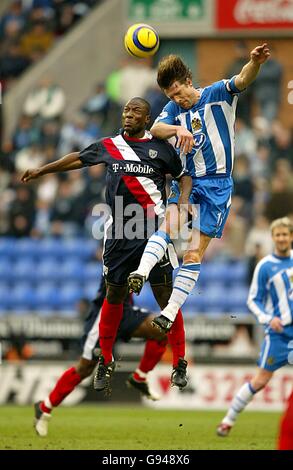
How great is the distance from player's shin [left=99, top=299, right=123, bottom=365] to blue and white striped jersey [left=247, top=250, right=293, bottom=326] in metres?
2.27

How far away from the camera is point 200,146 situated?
34.8ft

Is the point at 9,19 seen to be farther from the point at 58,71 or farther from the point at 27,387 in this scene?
the point at 27,387

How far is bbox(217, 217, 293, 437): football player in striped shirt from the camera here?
41.3ft

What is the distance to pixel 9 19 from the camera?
23.4m

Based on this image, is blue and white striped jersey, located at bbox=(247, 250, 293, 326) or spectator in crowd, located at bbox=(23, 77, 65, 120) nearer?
blue and white striped jersey, located at bbox=(247, 250, 293, 326)

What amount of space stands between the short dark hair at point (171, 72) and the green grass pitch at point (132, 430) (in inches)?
133

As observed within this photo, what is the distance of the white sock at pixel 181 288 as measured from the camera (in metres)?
10.1

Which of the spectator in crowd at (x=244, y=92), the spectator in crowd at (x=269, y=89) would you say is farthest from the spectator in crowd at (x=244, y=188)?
the spectator in crowd at (x=269, y=89)

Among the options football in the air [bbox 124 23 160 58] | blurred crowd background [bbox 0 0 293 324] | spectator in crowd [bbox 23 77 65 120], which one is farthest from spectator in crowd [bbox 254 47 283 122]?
football in the air [bbox 124 23 160 58]

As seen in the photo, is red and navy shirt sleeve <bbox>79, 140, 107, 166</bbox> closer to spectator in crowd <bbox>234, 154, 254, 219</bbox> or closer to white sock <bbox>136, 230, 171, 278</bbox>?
white sock <bbox>136, 230, 171, 278</bbox>

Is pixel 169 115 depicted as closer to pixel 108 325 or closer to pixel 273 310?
pixel 108 325

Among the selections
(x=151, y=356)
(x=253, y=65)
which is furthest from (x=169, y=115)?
(x=151, y=356)

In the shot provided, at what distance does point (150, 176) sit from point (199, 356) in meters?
6.49

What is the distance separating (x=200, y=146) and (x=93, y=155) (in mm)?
980
